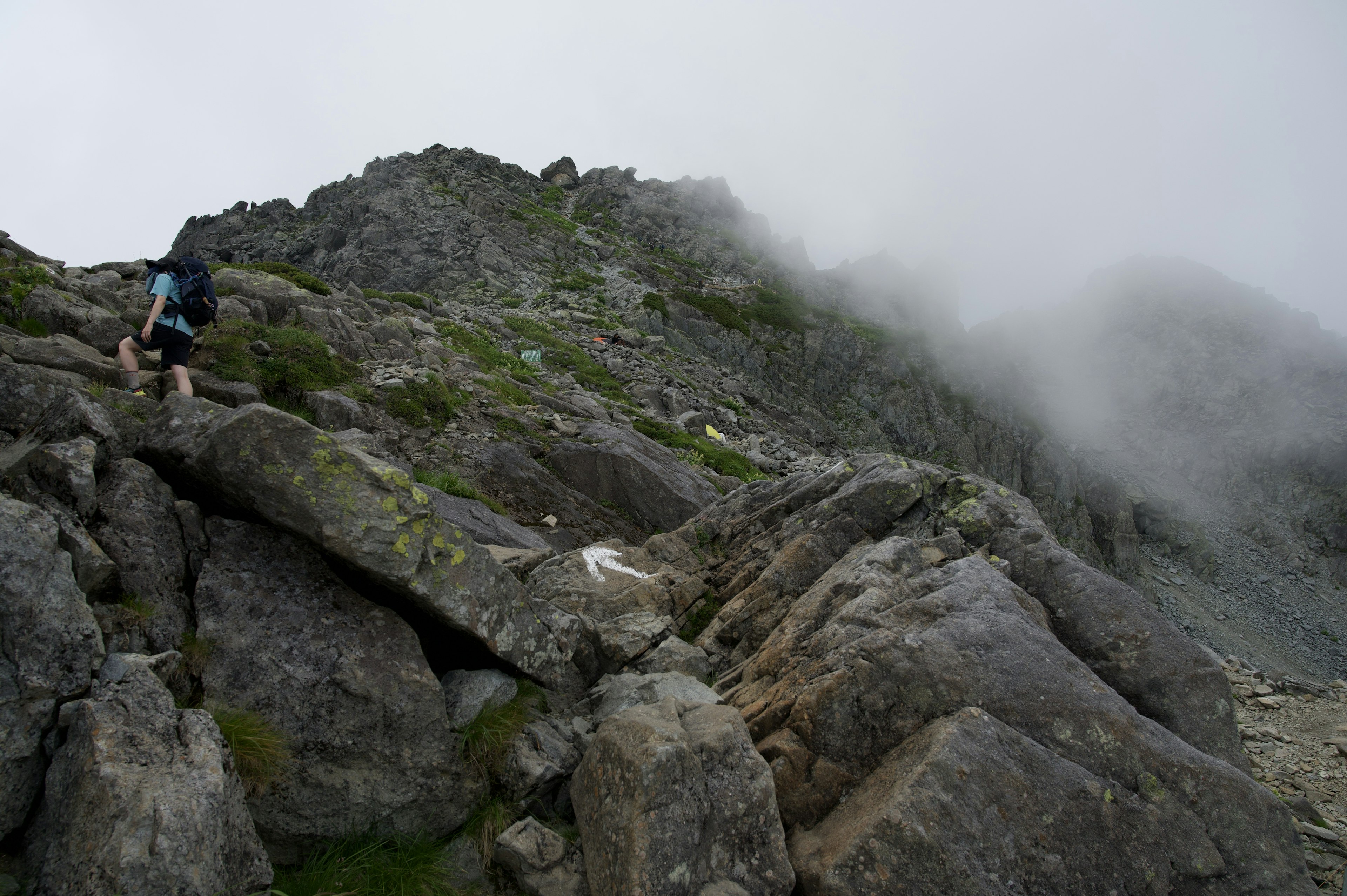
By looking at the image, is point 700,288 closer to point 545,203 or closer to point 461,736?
point 545,203

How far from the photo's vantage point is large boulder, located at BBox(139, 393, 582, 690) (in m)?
5.52

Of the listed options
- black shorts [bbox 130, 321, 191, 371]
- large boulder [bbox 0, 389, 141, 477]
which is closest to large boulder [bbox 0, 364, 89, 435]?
large boulder [bbox 0, 389, 141, 477]

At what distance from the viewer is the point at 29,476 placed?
4961mm

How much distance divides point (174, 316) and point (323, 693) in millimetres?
8554

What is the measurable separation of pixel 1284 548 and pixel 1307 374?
42448 millimetres

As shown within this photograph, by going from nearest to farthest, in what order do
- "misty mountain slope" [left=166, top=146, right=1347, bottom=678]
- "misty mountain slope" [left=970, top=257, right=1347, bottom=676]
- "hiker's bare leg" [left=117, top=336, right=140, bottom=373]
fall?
"hiker's bare leg" [left=117, top=336, right=140, bottom=373] → "misty mountain slope" [left=166, top=146, right=1347, bottom=678] → "misty mountain slope" [left=970, top=257, right=1347, bottom=676]

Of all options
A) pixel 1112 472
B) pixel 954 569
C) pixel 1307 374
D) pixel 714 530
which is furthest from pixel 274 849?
pixel 1307 374

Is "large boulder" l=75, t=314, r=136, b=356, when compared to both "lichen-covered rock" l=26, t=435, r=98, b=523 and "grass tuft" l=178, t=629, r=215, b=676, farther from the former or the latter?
"grass tuft" l=178, t=629, r=215, b=676

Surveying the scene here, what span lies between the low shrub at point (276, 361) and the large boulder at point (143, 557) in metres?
9.02

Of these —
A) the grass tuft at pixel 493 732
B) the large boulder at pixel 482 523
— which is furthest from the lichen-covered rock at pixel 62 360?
the grass tuft at pixel 493 732

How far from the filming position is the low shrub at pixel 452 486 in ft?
46.8

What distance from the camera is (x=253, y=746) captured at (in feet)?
15.7

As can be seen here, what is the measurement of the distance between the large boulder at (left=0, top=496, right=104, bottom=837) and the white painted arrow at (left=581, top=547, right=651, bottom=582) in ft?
23.3

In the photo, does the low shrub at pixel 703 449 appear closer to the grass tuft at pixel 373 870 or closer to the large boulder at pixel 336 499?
the large boulder at pixel 336 499
